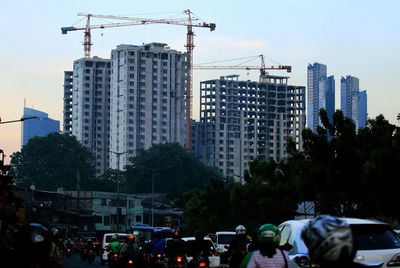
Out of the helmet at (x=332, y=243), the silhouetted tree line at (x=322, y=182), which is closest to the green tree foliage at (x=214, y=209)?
the silhouetted tree line at (x=322, y=182)

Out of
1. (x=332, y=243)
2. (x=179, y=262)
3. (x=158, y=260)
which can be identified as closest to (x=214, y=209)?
(x=158, y=260)

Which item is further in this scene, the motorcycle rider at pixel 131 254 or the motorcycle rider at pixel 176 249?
the motorcycle rider at pixel 176 249

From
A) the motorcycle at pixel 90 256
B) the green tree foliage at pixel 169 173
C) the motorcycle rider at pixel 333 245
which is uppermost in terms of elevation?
the green tree foliage at pixel 169 173

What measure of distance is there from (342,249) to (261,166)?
192 ft

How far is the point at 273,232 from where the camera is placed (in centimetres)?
1138

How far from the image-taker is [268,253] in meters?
11.4

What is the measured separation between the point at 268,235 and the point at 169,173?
155 meters

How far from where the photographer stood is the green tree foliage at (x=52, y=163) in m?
177

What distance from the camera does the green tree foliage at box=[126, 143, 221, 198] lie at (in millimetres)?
164750

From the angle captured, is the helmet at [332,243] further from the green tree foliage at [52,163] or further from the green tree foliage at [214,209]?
the green tree foliage at [52,163]

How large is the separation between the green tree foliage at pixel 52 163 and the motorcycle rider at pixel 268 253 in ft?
541

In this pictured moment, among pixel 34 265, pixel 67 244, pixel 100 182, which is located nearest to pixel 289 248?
pixel 34 265

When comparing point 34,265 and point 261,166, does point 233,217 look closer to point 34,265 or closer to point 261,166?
point 261,166

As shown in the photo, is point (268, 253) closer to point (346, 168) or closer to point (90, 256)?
point (346, 168)
